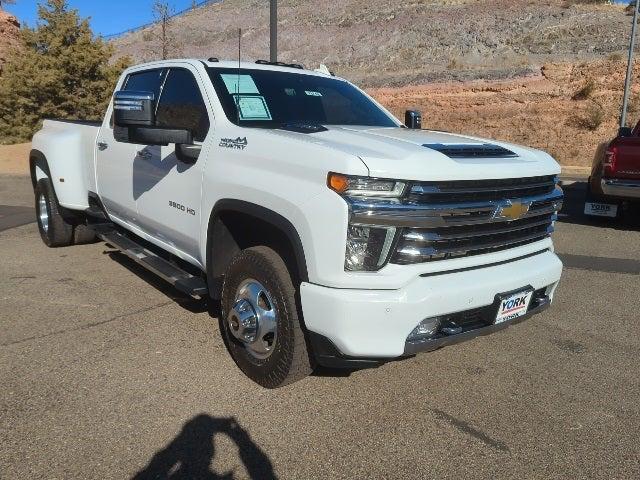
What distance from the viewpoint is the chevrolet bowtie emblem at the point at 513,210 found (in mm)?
3199

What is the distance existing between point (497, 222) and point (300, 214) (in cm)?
111

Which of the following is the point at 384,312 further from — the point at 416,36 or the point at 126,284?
the point at 416,36

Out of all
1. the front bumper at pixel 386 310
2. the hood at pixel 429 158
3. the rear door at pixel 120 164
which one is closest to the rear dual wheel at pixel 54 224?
the rear door at pixel 120 164

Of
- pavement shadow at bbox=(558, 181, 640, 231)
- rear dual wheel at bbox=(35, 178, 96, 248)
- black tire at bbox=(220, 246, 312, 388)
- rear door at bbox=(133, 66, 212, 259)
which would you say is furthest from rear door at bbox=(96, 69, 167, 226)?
pavement shadow at bbox=(558, 181, 640, 231)

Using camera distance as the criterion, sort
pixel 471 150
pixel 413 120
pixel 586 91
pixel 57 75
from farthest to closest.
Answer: pixel 586 91 → pixel 57 75 → pixel 413 120 → pixel 471 150

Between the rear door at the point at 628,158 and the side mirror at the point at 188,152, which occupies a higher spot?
the side mirror at the point at 188,152

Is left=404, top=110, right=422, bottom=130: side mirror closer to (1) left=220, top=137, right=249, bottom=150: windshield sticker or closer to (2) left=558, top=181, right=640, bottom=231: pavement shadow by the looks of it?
(1) left=220, top=137, right=249, bottom=150: windshield sticker

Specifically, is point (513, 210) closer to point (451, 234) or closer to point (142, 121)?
point (451, 234)

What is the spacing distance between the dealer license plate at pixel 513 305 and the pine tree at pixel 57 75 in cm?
2127

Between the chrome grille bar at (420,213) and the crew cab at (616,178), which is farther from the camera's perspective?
the crew cab at (616,178)

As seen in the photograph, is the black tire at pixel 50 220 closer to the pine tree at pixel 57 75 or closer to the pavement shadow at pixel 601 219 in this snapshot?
the pavement shadow at pixel 601 219

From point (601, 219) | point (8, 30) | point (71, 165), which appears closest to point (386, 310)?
point (71, 165)

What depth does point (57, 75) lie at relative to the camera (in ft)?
70.6

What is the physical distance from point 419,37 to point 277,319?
49947 millimetres
